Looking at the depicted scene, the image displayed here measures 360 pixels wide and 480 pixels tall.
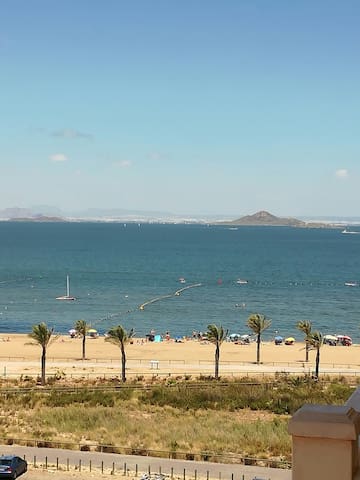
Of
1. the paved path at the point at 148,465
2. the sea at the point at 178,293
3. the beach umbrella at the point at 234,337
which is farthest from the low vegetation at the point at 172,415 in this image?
the sea at the point at 178,293

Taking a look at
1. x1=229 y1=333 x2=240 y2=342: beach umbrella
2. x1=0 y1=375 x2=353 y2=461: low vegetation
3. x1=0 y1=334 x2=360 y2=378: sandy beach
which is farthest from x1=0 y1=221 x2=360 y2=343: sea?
x1=0 y1=375 x2=353 y2=461: low vegetation

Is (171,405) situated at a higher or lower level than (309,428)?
lower

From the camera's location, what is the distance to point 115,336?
159ft

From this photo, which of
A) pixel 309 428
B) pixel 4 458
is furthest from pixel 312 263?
pixel 309 428

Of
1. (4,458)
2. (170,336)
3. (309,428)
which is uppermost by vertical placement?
(309,428)

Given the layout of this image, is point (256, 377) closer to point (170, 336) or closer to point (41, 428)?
point (41, 428)

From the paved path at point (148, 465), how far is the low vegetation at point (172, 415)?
0.69m

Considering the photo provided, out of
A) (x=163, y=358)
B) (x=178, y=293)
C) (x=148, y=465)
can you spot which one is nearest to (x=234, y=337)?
(x=163, y=358)

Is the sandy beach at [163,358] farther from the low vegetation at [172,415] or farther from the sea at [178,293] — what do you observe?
the sea at [178,293]

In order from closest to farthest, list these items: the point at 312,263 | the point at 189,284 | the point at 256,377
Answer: the point at 256,377 → the point at 189,284 → the point at 312,263

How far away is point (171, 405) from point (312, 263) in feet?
453

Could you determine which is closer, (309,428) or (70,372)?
(309,428)

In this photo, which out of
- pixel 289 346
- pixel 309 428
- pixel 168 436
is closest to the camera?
pixel 309 428

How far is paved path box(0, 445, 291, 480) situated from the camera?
22.5m
